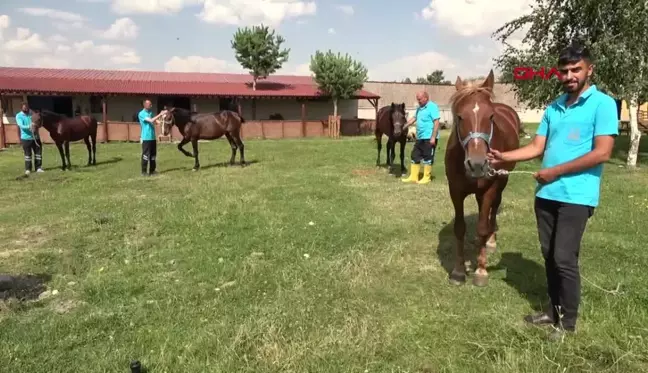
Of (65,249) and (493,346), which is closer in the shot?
(493,346)

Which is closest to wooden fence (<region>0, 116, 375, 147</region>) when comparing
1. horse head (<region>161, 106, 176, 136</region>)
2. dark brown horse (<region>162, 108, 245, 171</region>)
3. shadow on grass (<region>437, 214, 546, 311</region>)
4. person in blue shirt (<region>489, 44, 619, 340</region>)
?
dark brown horse (<region>162, 108, 245, 171</region>)

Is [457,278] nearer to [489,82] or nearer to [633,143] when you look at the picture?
[489,82]

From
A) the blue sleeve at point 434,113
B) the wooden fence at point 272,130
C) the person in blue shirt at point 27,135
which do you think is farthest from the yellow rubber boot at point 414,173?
the wooden fence at point 272,130

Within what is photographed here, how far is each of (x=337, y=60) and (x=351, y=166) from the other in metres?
19.8

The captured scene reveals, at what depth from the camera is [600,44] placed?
13.0 meters

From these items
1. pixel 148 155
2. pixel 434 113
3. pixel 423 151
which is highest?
pixel 434 113

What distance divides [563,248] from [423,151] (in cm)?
718

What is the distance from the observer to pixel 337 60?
105 ft

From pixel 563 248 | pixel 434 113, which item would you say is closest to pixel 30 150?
pixel 434 113

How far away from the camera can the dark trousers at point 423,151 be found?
10.3 meters

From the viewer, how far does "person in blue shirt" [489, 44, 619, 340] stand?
3197 mm

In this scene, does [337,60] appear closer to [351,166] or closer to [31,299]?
[351,166]

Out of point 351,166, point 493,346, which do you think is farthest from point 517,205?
point 351,166

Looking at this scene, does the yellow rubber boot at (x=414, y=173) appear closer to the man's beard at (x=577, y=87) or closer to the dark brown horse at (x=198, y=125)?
the dark brown horse at (x=198, y=125)
